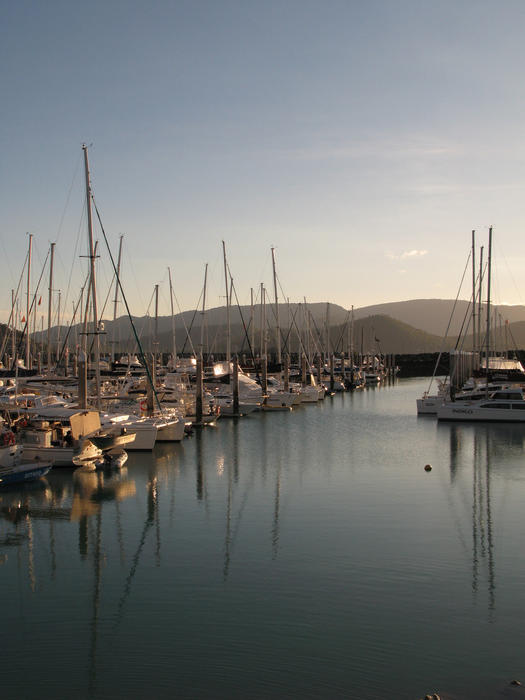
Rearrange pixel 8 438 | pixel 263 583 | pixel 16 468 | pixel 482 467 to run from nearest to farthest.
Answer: pixel 263 583
pixel 16 468
pixel 8 438
pixel 482 467

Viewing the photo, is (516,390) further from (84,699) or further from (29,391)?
(84,699)

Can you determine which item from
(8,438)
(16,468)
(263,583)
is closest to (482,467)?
(263,583)

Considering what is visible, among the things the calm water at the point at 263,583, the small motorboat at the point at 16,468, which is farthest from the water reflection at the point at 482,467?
the small motorboat at the point at 16,468

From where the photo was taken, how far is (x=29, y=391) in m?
46.1

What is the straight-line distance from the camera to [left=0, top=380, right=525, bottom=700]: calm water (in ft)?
40.4

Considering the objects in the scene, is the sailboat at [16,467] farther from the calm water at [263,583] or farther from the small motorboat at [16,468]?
the calm water at [263,583]

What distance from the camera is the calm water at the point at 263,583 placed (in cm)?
1233

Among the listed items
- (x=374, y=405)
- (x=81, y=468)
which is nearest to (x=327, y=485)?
(x=81, y=468)

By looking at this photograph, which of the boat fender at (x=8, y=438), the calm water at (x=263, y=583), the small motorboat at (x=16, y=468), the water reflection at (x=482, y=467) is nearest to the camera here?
the calm water at (x=263, y=583)

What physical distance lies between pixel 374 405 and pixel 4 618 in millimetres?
57791

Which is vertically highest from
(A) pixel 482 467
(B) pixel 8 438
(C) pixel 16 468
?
(B) pixel 8 438

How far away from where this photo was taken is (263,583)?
16.7 m

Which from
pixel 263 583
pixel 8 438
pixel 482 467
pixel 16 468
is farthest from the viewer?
pixel 482 467

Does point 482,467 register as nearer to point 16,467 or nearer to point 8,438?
point 16,467
